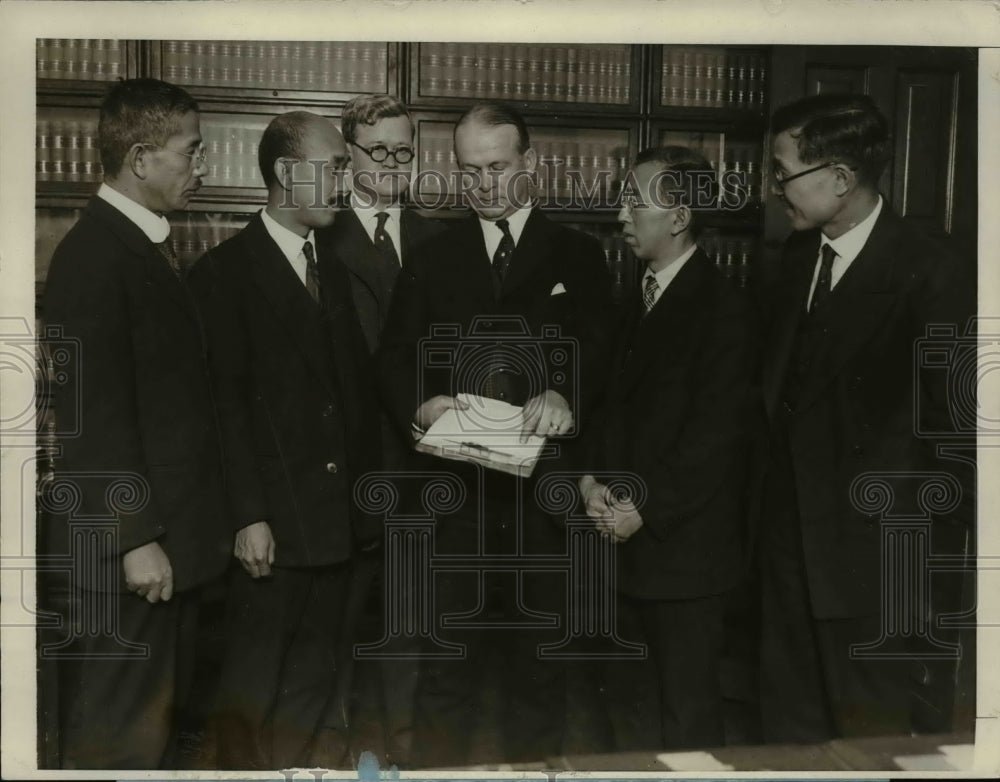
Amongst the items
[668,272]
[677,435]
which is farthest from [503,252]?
[677,435]

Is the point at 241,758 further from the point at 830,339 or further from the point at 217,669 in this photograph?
the point at 830,339

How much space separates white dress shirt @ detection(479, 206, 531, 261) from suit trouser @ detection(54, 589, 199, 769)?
50.4 inches

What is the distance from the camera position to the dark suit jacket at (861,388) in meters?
3.03

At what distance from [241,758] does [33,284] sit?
57.4 inches

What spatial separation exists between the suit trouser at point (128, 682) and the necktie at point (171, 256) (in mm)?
885

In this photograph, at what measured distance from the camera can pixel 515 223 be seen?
3.04 meters

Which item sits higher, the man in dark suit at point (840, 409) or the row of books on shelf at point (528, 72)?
the row of books on shelf at point (528, 72)

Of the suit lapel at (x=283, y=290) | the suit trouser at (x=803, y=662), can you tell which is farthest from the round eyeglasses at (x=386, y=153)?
the suit trouser at (x=803, y=662)

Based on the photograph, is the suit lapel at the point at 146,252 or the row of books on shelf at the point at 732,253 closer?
the suit lapel at the point at 146,252

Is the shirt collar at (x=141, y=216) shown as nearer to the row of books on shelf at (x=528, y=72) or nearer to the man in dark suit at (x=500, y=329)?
the man in dark suit at (x=500, y=329)

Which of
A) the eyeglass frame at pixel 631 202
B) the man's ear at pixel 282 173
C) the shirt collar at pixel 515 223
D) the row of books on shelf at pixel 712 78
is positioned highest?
the row of books on shelf at pixel 712 78

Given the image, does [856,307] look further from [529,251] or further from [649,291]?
[529,251]

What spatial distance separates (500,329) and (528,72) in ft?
2.34

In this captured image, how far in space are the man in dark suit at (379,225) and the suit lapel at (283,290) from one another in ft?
0.44
